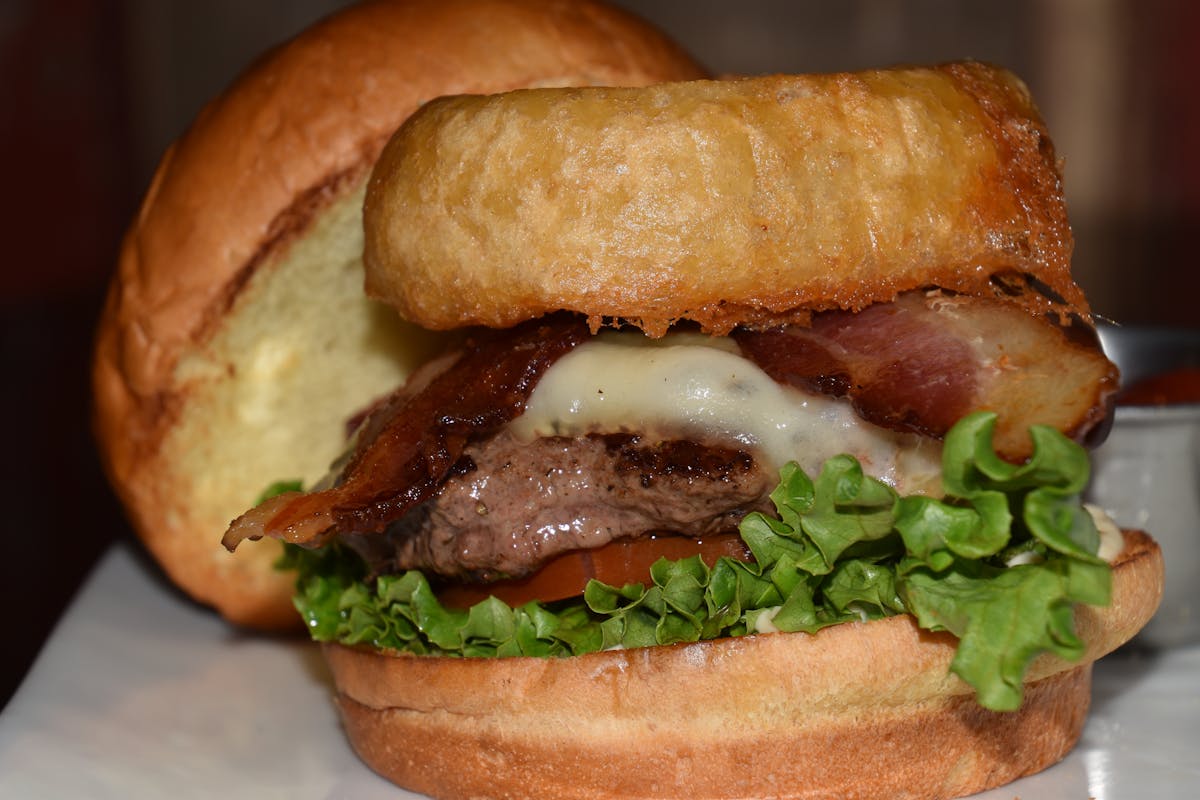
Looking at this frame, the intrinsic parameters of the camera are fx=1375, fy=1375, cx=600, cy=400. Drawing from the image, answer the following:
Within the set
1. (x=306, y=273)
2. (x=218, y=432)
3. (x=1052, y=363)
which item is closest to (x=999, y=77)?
(x=1052, y=363)

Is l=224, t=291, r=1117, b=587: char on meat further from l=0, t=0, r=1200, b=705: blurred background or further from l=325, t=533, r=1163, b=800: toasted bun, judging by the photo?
l=0, t=0, r=1200, b=705: blurred background

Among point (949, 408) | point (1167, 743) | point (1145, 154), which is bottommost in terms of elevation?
point (1145, 154)

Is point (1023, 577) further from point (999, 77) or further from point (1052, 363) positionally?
point (999, 77)

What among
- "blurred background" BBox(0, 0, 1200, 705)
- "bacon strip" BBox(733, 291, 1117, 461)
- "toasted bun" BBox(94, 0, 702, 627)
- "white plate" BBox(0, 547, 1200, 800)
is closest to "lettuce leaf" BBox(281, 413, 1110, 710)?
"bacon strip" BBox(733, 291, 1117, 461)

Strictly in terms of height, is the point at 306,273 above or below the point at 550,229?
below

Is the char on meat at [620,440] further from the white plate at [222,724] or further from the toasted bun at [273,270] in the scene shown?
the toasted bun at [273,270]

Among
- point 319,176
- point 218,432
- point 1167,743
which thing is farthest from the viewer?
point 218,432
